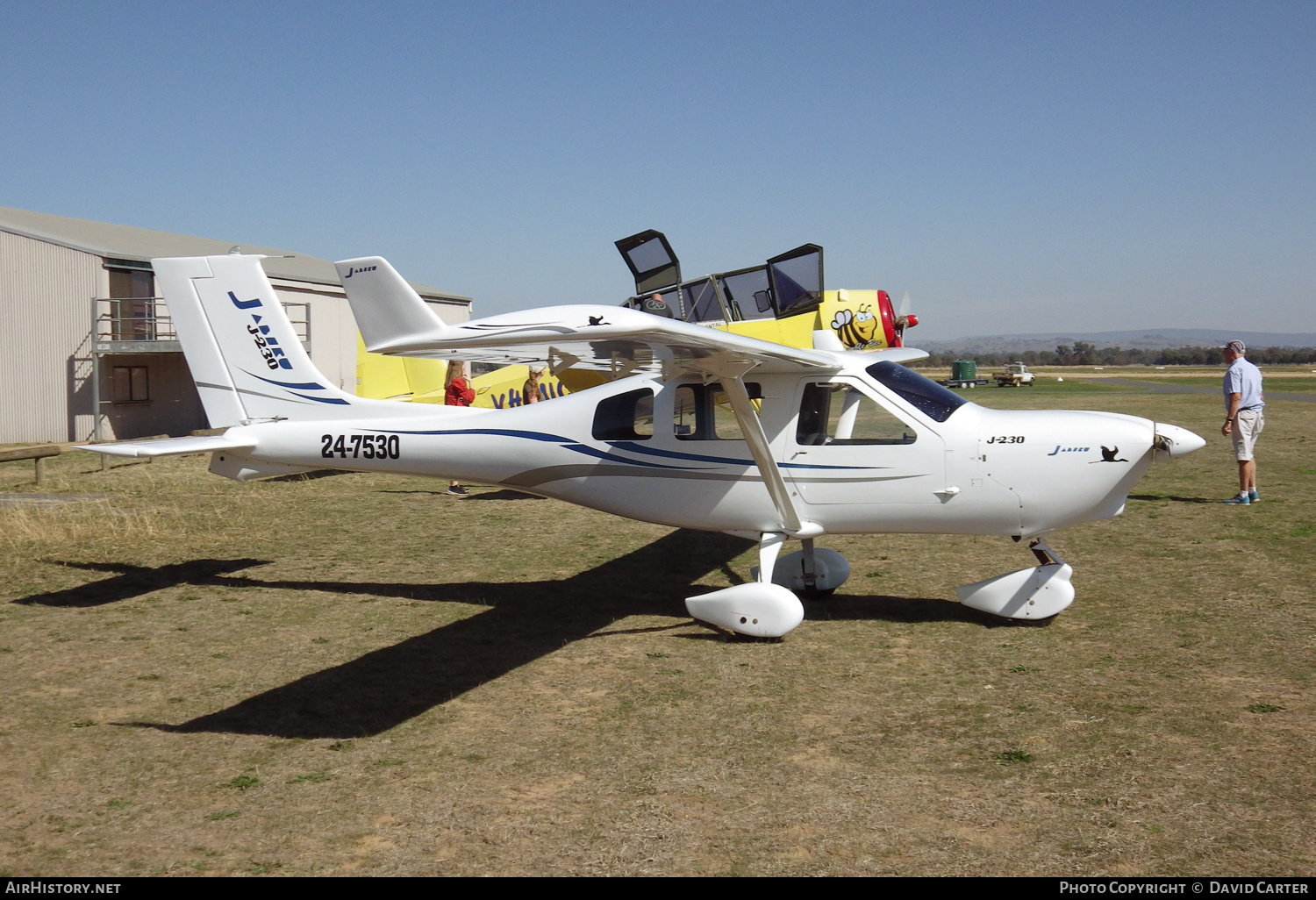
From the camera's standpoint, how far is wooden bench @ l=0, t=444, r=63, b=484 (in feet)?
43.7

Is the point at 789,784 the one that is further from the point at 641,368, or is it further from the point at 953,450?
the point at 641,368

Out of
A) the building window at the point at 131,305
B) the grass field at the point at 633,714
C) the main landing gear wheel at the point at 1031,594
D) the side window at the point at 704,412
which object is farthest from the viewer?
the building window at the point at 131,305

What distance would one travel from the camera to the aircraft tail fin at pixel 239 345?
8656 millimetres

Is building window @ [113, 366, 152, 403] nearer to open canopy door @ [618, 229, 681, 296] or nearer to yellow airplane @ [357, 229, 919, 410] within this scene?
yellow airplane @ [357, 229, 919, 410]

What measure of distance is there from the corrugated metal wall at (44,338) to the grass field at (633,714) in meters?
16.1

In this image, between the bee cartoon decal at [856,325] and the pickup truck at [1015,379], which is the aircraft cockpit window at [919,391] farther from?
the pickup truck at [1015,379]

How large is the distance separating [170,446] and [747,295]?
9054 mm

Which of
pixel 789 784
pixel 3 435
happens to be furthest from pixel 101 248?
pixel 789 784

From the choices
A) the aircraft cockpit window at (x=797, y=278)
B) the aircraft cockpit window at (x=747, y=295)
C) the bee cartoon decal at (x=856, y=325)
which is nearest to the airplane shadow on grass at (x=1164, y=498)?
the bee cartoon decal at (x=856, y=325)

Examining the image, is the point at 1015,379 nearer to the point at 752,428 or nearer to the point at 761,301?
the point at 761,301

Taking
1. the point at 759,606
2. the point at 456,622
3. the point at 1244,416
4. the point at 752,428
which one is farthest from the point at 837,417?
the point at 1244,416

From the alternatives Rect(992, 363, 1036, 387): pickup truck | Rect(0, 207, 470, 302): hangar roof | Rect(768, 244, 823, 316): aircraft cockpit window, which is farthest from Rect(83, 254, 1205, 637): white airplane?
Rect(992, 363, 1036, 387): pickup truck

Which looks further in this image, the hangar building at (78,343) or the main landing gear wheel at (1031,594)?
the hangar building at (78,343)

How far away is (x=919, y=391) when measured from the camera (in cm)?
745
